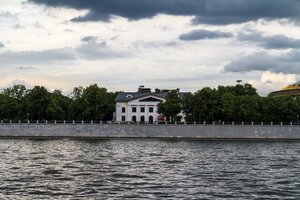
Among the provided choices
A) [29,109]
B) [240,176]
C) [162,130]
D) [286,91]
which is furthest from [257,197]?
[286,91]

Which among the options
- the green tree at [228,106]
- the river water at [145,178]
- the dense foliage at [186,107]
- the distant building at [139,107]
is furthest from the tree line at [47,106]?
the river water at [145,178]

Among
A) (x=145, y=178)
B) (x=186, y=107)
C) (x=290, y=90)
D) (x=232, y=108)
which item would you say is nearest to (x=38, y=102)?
(x=186, y=107)

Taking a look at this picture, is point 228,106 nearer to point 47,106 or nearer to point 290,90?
point 47,106

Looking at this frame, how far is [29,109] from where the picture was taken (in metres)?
124

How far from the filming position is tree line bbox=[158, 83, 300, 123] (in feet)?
394

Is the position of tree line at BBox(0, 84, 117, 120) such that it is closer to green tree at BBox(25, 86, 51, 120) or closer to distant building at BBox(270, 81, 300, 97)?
green tree at BBox(25, 86, 51, 120)

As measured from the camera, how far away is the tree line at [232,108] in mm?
120062

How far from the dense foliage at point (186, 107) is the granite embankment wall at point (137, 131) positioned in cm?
644

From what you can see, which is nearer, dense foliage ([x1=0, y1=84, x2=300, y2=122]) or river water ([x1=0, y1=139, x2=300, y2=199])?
river water ([x1=0, y1=139, x2=300, y2=199])

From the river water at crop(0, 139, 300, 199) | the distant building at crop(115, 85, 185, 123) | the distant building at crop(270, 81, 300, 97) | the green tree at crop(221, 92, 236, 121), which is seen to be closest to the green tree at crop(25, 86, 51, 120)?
the distant building at crop(115, 85, 185, 123)

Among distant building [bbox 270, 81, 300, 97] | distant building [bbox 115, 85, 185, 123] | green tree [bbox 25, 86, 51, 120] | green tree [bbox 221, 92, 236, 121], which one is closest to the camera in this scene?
green tree [bbox 221, 92, 236, 121]

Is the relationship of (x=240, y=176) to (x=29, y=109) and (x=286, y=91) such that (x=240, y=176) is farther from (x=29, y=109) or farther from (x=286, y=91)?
(x=286, y=91)

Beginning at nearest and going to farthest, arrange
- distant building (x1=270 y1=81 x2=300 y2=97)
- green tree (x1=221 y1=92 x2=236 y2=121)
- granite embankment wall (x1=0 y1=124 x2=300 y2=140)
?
1. granite embankment wall (x1=0 y1=124 x2=300 y2=140)
2. green tree (x1=221 y1=92 x2=236 y2=121)
3. distant building (x1=270 y1=81 x2=300 y2=97)

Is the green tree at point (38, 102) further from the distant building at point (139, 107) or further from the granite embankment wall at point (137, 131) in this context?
the distant building at point (139, 107)
